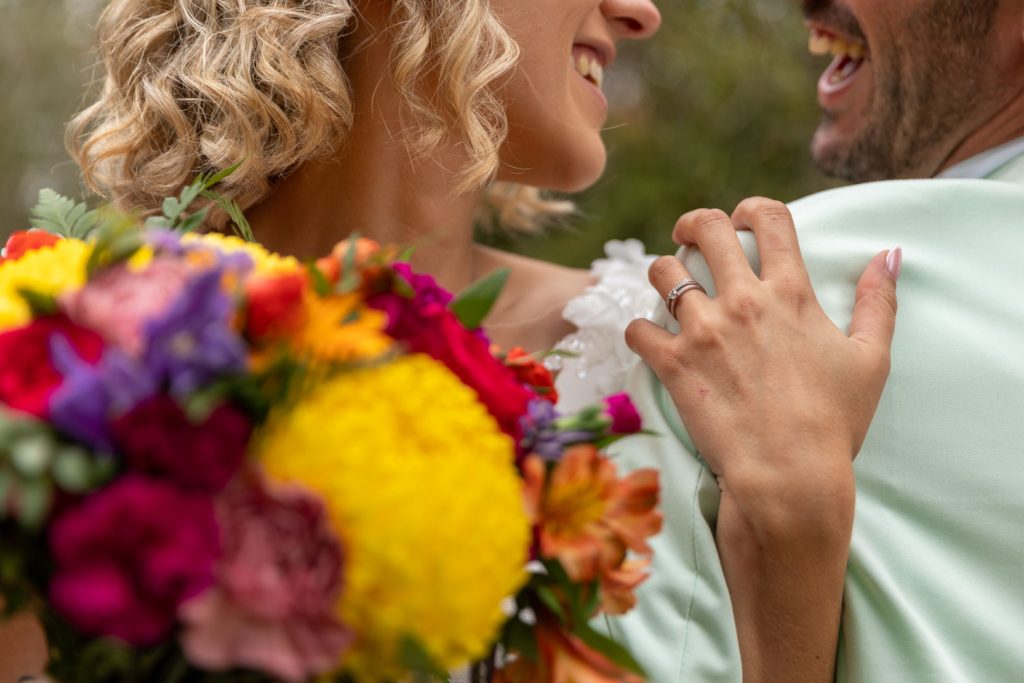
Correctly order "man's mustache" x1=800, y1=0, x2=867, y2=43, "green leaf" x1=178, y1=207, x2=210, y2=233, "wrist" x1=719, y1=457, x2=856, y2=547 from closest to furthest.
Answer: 1. "green leaf" x1=178, y1=207, x2=210, y2=233
2. "wrist" x1=719, y1=457, x2=856, y2=547
3. "man's mustache" x1=800, y1=0, x2=867, y2=43

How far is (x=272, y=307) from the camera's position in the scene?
0.78 m

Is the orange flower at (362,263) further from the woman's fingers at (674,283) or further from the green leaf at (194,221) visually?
the woman's fingers at (674,283)

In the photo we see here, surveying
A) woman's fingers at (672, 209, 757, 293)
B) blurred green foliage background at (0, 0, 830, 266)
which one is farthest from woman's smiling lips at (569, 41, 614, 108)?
blurred green foliage background at (0, 0, 830, 266)

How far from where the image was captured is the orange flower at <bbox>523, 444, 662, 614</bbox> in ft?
2.91

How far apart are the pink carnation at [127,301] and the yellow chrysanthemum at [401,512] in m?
0.12

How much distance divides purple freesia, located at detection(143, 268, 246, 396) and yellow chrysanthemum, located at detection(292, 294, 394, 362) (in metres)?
0.07

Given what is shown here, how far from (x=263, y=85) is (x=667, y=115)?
20.1 ft

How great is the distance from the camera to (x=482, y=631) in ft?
2.61

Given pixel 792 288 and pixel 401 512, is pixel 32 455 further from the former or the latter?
pixel 792 288

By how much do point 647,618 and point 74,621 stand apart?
0.82m

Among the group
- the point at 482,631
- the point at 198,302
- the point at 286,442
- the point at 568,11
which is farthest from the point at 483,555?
the point at 568,11

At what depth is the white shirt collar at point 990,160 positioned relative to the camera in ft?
6.07

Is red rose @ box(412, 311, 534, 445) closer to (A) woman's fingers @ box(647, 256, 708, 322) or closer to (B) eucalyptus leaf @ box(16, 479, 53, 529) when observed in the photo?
(B) eucalyptus leaf @ box(16, 479, 53, 529)

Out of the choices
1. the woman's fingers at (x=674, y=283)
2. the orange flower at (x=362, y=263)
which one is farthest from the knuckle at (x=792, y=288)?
the orange flower at (x=362, y=263)
